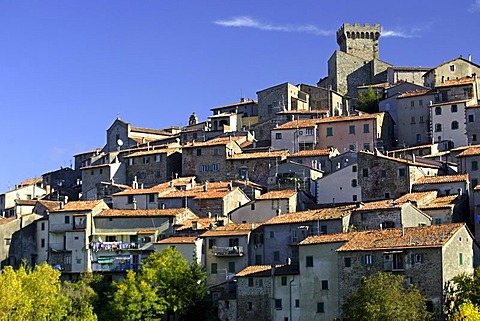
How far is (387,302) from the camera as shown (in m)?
53.7

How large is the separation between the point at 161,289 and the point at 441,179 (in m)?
21.1

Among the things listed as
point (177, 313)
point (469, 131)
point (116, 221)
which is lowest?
point (177, 313)

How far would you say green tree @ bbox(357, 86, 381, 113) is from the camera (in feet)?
331

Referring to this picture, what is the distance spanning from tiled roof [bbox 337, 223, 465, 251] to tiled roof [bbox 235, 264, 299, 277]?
15.3ft

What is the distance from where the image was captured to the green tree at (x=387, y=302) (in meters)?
53.5

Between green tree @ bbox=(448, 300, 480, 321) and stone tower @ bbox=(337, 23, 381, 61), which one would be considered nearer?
green tree @ bbox=(448, 300, 480, 321)

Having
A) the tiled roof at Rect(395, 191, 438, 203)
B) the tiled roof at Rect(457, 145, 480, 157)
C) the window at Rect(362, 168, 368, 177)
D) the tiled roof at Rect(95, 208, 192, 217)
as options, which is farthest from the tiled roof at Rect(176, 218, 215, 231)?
the tiled roof at Rect(457, 145, 480, 157)

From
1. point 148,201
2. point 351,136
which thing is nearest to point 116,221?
point 148,201

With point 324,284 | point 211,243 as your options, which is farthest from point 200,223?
point 324,284

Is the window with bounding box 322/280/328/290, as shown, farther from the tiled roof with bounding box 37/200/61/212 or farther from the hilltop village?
the tiled roof with bounding box 37/200/61/212

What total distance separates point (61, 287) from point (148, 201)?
12.3 meters

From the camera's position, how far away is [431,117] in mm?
88000

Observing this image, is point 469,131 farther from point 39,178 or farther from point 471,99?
point 39,178

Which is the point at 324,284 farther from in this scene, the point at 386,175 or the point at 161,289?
the point at 386,175
